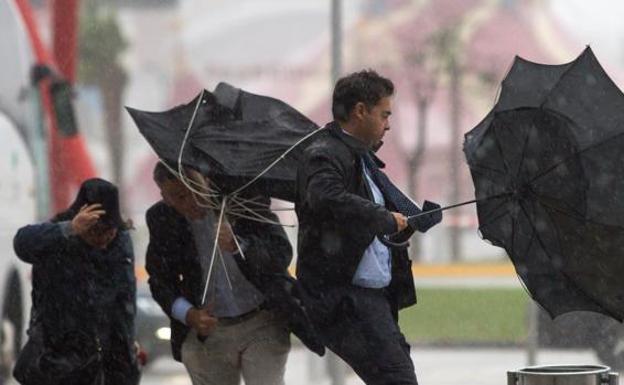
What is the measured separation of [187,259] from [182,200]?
248 millimetres

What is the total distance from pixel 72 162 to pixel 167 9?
929 inches

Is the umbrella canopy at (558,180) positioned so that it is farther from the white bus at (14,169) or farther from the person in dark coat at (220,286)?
the white bus at (14,169)

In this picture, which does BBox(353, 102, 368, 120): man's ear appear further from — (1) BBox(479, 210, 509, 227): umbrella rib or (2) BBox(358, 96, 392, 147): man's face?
(1) BBox(479, 210, 509, 227): umbrella rib

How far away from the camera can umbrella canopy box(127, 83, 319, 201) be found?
768cm

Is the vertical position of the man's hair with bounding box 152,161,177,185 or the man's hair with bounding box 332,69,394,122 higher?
the man's hair with bounding box 332,69,394,122

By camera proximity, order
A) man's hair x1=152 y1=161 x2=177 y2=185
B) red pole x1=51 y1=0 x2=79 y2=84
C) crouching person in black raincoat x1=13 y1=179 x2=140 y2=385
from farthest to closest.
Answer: red pole x1=51 y1=0 x2=79 y2=84 < crouching person in black raincoat x1=13 y1=179 x2=140 y2=385 < man's hair x1=152 y1=161 x2=177 y2=185

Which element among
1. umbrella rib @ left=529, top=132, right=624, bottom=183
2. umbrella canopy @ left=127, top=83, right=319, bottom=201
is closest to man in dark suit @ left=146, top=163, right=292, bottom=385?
umbrella canopy @ left=127, top=83, right=319, bottom=201

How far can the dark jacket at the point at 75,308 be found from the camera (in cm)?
811

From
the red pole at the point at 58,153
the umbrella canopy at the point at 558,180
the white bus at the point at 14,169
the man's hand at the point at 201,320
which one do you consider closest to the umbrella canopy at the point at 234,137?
the man's hand at the point at 201,320

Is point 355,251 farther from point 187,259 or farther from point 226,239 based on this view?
point 187,259

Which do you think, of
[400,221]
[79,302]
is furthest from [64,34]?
[400,221]

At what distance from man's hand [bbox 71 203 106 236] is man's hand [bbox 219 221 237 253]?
57 cm

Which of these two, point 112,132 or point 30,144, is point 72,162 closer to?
point 30,144

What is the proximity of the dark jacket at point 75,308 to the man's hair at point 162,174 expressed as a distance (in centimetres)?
35
